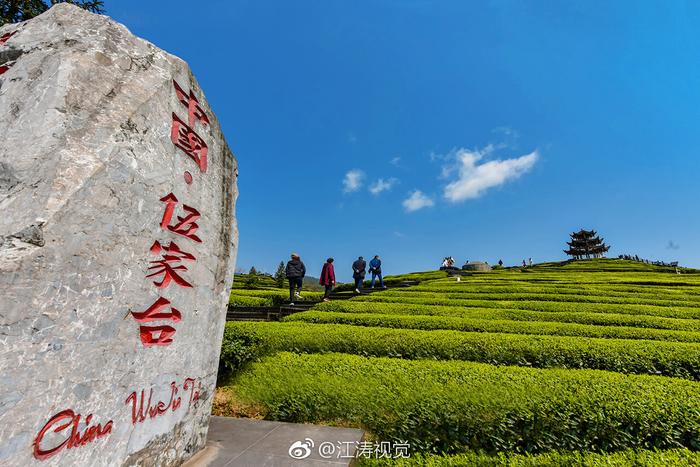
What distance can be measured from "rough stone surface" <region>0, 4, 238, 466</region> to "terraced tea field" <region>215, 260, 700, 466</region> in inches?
89.0

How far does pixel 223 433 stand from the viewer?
411cm

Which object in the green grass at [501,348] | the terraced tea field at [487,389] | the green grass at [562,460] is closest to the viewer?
the green grass at [562,460]

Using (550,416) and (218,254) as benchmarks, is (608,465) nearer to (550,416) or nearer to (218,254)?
(550,416)

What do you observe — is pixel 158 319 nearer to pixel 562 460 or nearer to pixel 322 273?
pixel 562 460

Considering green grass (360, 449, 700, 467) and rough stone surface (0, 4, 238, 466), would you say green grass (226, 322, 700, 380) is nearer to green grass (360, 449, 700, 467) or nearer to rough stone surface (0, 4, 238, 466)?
green grass (360, 449, 700, 467)

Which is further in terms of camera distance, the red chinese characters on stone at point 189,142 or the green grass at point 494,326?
the green grass at point 494,326

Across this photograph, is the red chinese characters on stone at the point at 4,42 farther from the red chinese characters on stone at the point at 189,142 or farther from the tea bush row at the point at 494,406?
the tea bush row at the point at 494,406

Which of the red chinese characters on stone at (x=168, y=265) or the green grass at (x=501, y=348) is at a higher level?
the red chinese characters on stone at (x=168, y=265)

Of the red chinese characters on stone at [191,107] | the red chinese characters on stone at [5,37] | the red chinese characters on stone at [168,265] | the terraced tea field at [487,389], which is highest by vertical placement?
the red chinese characters on stone at [5,37]

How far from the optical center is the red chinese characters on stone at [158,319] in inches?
106

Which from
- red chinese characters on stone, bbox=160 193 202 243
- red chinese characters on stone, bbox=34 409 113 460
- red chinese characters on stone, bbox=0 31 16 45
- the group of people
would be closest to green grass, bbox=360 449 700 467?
red chinese characters on stone, bbox=34 409 113 460

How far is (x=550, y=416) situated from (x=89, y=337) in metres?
4.83

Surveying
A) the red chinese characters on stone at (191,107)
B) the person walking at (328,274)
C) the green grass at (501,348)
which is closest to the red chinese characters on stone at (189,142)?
the red chinese characters on stone at (191,107)

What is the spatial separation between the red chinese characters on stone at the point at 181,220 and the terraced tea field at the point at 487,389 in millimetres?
2976
